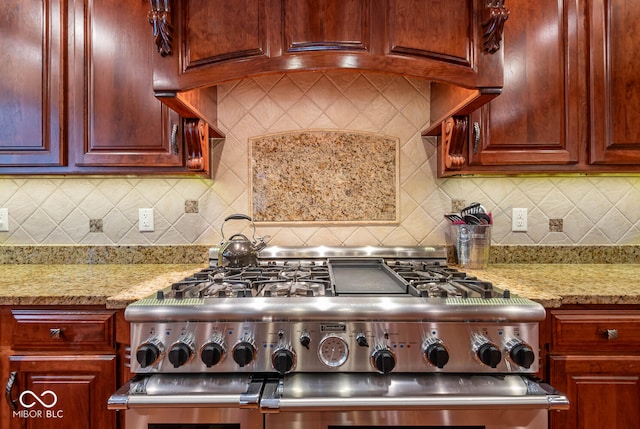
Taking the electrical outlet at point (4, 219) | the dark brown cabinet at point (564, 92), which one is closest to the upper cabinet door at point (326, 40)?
the dark brown cabinet at point (564, 92)

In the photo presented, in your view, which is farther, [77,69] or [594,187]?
[594,187]

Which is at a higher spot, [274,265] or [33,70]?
[33,70]

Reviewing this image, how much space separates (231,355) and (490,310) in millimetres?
746

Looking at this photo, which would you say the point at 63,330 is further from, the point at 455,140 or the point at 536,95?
the point at 536,95

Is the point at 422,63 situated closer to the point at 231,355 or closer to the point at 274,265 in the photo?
the point at 274,265

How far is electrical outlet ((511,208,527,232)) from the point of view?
74.9 inches

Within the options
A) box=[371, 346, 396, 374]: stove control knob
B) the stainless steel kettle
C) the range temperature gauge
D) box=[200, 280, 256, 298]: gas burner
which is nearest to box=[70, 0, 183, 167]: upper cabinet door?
the stainless steel kettle

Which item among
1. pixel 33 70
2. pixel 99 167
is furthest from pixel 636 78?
pixel 33 70

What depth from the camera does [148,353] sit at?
1.05m

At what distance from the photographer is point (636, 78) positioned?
62.4 inches

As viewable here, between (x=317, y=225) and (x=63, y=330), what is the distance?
1113mm

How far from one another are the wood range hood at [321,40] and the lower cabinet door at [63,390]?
37.3 inches

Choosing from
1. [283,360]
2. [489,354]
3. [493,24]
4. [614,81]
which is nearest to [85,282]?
[283,360]

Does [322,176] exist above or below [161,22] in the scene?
below
